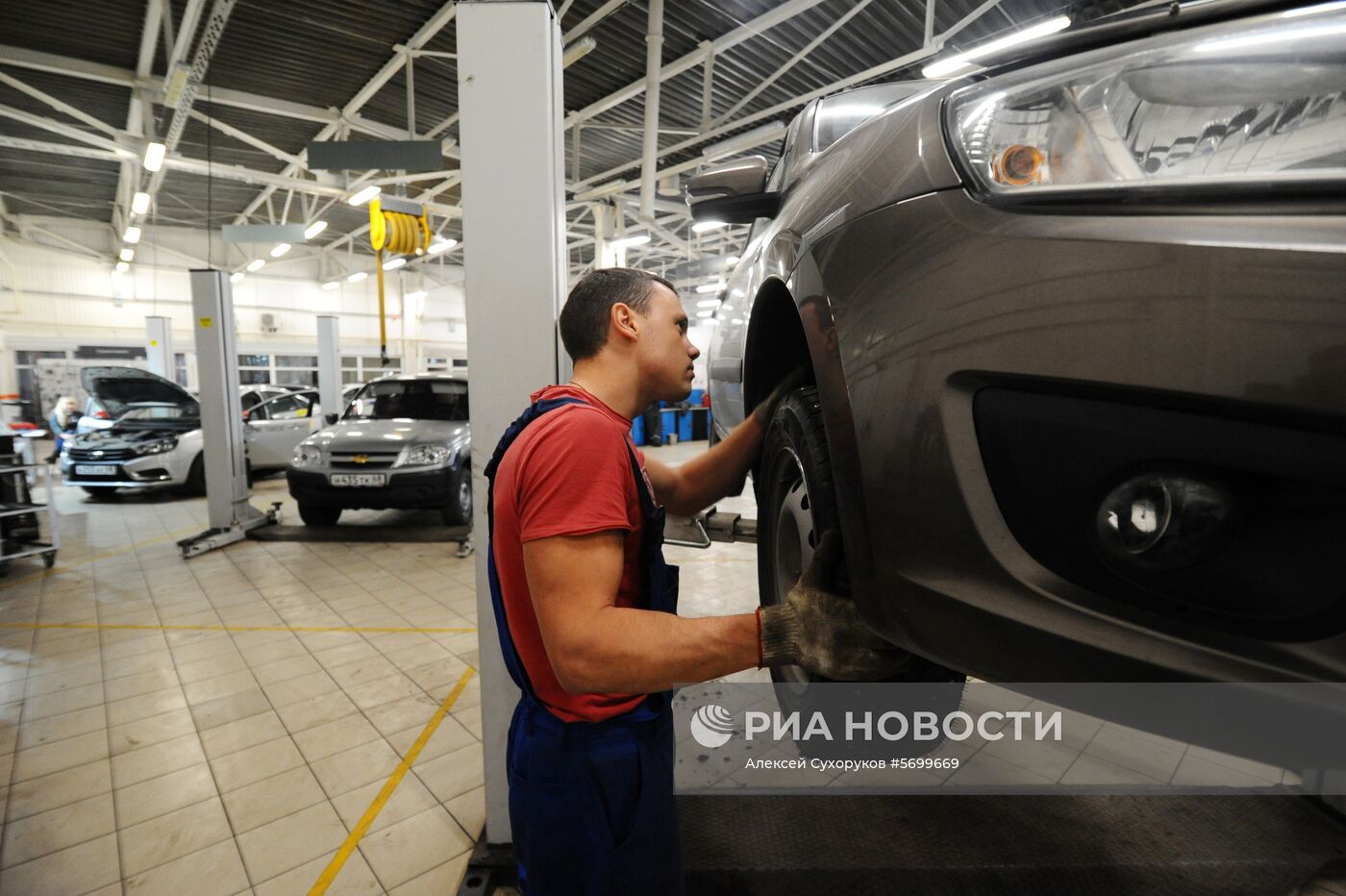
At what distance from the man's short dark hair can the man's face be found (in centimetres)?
2

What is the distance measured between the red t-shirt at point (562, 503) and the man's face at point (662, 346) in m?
0.11

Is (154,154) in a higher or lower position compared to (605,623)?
higher

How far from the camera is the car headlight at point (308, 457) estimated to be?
480cm

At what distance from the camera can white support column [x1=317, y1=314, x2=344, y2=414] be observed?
9.41 metres

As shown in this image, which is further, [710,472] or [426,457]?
[426,457]

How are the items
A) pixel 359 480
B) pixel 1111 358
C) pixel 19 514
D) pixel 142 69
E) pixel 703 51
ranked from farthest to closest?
1. pixel 142 69
2. pixel 703 51
3. pixel 359 480
4. pixel 19 514
5. pixel 1111 358

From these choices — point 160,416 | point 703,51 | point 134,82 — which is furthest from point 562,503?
point 134,82

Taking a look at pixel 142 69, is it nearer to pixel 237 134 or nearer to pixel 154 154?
pixel 154 154

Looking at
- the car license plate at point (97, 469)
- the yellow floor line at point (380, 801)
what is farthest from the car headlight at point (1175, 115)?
the car license plate at point (97, 469)

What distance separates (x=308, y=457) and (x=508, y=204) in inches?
165

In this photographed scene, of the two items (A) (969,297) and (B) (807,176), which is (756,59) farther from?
(A) (969,297)

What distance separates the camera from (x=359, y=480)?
15.4ft

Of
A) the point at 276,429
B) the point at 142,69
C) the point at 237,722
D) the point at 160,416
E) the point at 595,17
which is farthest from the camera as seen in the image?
the point at 276,429

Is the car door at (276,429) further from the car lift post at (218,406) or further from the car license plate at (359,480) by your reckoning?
the car license plate at (359,480)
